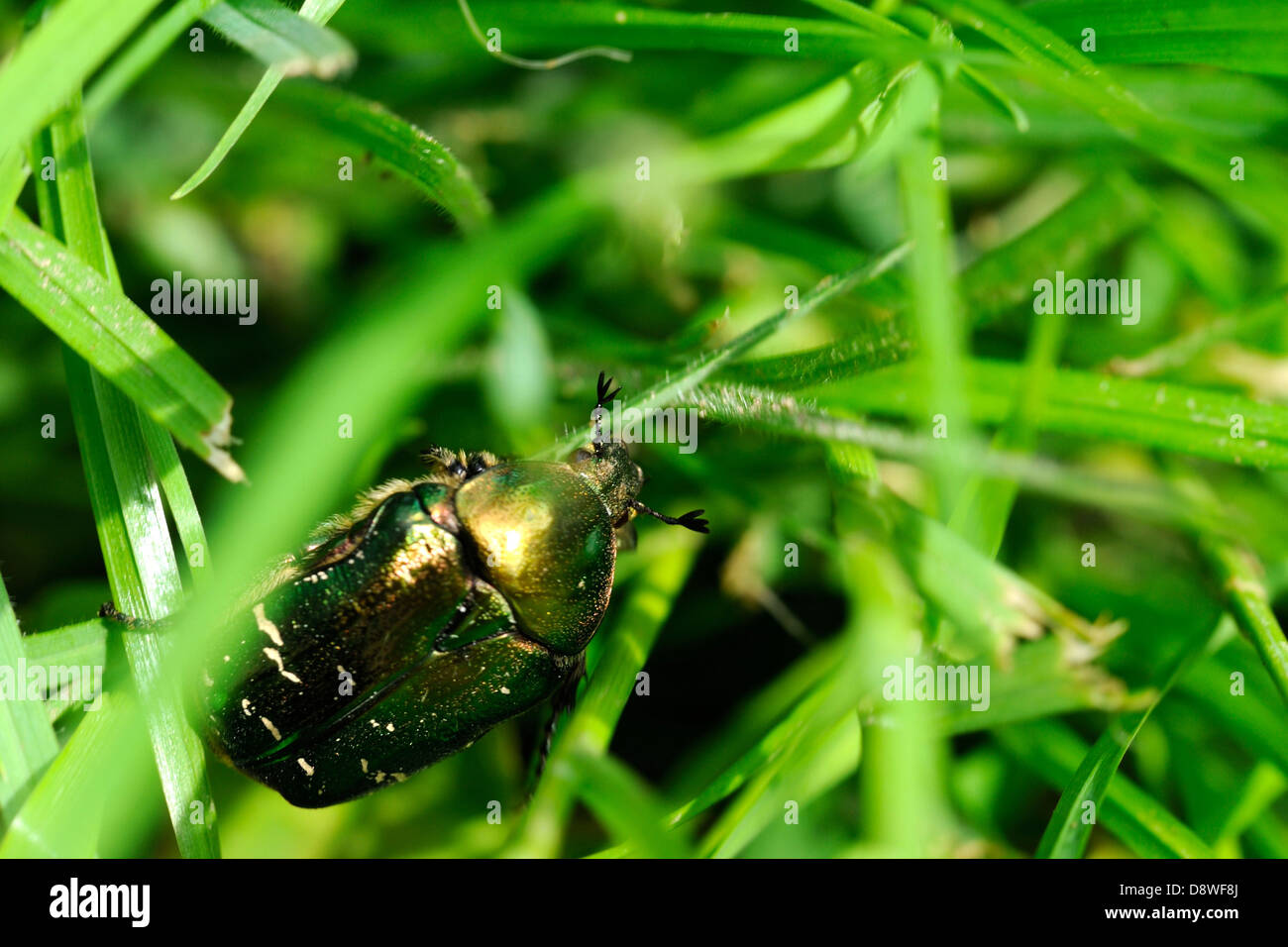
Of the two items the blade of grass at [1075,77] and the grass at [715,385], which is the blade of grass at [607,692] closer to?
the grass at [715,385]

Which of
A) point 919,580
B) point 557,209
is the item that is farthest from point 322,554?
point 919,580

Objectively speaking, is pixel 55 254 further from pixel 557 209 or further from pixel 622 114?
pixel 622 114

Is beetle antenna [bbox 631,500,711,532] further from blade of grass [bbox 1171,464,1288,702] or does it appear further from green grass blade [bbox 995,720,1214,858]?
blade of grass [bbox 1171,464,1288,702]

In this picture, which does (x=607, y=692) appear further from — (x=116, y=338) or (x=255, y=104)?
(x=255, y=104)

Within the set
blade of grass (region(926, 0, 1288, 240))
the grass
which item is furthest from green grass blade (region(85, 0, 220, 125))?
blade of grass (region(926, 0, 1288, 240))

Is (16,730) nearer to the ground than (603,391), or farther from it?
nearer to the ground

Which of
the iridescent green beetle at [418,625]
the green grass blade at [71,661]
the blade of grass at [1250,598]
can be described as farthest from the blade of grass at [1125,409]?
the green grass blade at [71,661]

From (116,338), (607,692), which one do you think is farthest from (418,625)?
(116,338)
